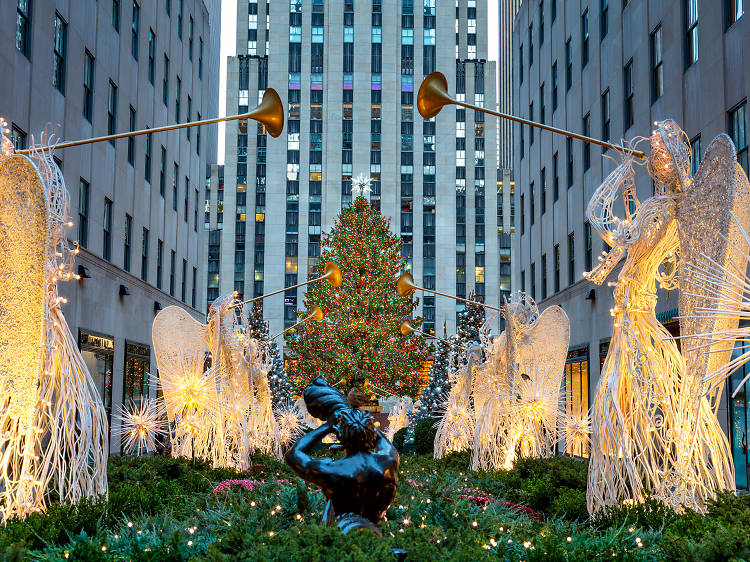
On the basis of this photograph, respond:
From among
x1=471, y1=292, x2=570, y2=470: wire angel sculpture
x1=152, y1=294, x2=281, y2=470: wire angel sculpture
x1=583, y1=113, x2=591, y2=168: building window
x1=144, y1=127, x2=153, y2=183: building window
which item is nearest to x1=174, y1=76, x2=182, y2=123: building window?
x1=144, y1=127, x2=153, y2=183: building window

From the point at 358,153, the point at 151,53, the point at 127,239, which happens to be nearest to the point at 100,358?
the point at 127,239

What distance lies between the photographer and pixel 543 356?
16547 mm

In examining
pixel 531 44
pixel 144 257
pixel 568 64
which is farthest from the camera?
pixel 531 44

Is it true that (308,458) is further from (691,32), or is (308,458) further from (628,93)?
(628,93)

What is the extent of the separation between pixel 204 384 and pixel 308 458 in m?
10.5

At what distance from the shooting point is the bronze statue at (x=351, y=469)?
646 centimetres

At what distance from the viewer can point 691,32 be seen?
2014 centimetres

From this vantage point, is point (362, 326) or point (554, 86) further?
point (362, 326)

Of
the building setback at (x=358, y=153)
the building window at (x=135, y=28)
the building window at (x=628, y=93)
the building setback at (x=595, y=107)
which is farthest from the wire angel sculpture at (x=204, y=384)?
the building setback at (x=358, y=153)

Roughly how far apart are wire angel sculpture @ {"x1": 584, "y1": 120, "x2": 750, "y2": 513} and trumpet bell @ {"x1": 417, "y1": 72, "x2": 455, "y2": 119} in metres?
2.14

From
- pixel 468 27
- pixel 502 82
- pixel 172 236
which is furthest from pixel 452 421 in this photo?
pixel 502 82

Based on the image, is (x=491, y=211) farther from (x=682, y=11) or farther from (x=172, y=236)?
(x=682, y=11)

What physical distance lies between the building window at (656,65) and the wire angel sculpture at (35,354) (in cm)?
1831

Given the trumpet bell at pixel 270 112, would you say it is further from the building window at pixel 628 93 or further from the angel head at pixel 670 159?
the building window at pixel 628 93
